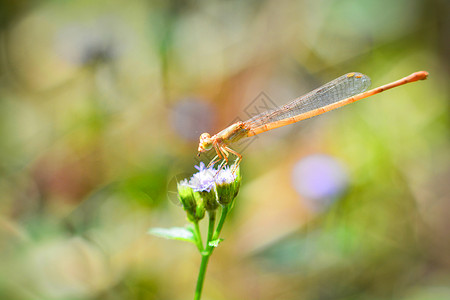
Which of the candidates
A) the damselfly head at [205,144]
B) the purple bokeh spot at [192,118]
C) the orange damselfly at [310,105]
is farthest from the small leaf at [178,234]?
the purple bokeh spot at [192,118]

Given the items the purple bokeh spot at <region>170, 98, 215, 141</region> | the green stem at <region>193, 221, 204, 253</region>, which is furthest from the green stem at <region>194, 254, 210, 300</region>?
the purple bokeh spot at <region>170, 98, 215, 141</region>

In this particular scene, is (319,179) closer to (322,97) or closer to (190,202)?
(322,97)

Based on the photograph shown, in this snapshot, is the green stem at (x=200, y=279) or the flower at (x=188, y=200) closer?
the green stem at (x=200, y=279)

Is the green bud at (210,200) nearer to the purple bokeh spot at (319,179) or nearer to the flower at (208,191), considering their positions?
the flower at (208,191)

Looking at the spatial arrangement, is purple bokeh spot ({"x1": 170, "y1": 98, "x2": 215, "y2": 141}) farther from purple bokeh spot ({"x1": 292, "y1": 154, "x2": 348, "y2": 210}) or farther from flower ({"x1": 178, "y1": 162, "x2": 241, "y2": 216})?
flower ({"x1": 178, "y1": 162, "x2": 241, "y2": 216})

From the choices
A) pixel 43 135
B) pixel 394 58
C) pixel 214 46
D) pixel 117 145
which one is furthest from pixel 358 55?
pixel 43 135

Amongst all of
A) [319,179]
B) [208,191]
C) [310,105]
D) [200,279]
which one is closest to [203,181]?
[208,191]

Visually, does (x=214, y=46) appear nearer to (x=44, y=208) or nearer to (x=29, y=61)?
(x=29, y=61)

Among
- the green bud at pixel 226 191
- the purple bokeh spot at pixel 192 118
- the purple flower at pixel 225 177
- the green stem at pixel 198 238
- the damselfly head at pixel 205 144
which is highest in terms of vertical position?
the purple bokeh spot at pixel 192 118
